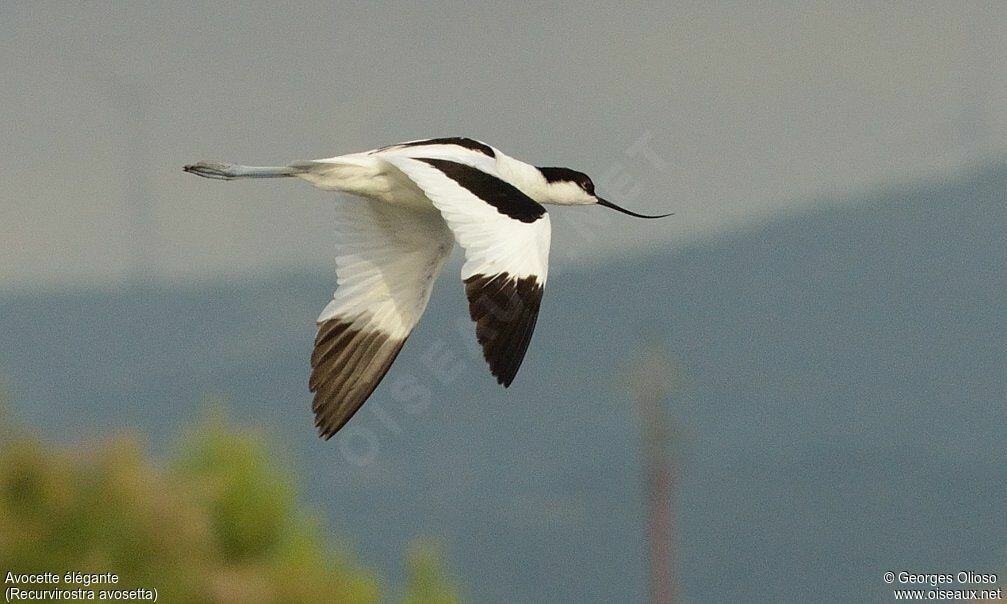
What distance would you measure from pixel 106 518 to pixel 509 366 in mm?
7249

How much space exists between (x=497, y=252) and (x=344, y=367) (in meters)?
1.46

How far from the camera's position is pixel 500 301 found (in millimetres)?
5684

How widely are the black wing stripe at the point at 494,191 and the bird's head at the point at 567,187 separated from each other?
1.26 m

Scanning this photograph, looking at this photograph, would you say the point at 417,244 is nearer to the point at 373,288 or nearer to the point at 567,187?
the point at 373,288

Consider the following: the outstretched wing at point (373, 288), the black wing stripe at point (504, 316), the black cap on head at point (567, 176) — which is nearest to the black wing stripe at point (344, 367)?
the outstretched wing at point (373, 288)

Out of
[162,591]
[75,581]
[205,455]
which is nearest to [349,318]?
[75,581]

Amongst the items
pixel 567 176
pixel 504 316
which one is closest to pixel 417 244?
pixel 567 176

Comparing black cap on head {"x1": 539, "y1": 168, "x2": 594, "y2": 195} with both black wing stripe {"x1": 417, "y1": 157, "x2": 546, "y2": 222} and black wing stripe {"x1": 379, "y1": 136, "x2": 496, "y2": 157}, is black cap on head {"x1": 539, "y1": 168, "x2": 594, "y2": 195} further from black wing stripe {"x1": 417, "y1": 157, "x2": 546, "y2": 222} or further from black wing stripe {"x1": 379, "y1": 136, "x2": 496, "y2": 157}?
black wing stripe {"x1": 417, "y1": 157, "x2": 546, "y2": 222}

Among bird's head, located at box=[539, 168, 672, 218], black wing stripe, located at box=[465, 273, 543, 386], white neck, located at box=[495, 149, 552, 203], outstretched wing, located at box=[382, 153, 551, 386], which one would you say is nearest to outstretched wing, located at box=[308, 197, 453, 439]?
white neck, located at box=[495, 149, 552, 203]

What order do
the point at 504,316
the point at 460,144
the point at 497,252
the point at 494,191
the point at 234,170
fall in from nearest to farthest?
1. the point at 504,316
2. the point at 497,252
3. the point at 494,191
4. the point at 234,170
5. the point at 460,144

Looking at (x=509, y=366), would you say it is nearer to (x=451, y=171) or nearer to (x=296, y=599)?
(x=451, y=171)

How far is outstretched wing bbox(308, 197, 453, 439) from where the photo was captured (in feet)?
23.1

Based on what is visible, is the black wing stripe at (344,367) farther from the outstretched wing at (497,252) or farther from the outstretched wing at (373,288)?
the outstretched wing at (497,252)

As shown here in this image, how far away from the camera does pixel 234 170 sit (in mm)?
6758
